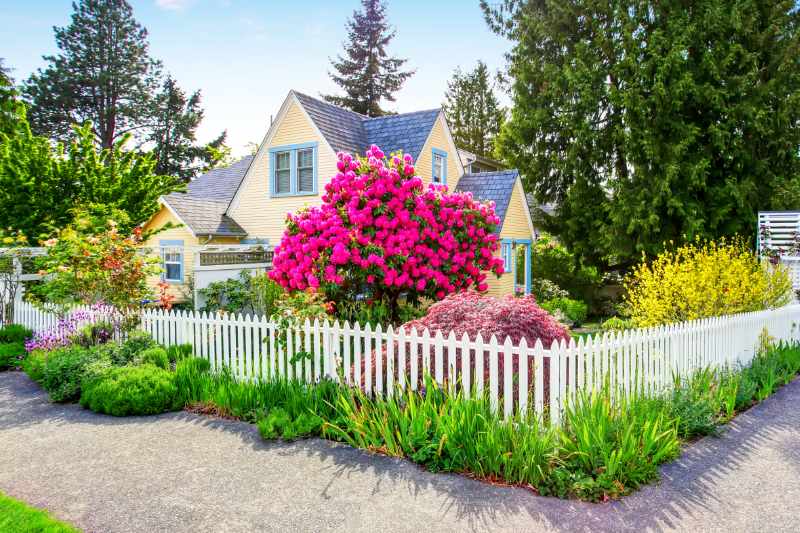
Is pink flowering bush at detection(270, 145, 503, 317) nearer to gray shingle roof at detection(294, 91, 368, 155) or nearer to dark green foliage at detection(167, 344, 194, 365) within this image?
dark green foliage at detection(167, 344, 194, 365)

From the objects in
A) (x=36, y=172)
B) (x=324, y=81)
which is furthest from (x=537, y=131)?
(x=324, y=81)

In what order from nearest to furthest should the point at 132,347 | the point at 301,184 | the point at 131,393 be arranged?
the point at 131,393, the point at 132,347, the point at 301,184

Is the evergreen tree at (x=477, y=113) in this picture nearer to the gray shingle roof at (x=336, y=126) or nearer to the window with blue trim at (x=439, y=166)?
the window with blue trim at (x=439, y=166)

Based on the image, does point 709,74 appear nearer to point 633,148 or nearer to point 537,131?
point 633,148

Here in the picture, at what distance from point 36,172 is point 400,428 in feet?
40.8

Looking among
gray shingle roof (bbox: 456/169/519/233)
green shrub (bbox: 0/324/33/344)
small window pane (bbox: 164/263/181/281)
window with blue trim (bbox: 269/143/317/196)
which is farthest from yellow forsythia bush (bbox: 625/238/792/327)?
small window pane (bbox: 164/263/181/281)

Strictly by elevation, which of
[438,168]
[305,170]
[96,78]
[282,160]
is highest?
[96,78]

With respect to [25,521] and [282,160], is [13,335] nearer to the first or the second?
[25,521]

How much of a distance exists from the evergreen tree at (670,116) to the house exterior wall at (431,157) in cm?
413

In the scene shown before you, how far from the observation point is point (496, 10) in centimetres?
2328

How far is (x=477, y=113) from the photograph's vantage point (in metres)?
44.1

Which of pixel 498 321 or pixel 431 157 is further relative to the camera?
pixel 431 157

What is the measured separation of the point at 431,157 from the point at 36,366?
506 inches

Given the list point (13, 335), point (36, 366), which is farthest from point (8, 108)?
point (36, 366)
